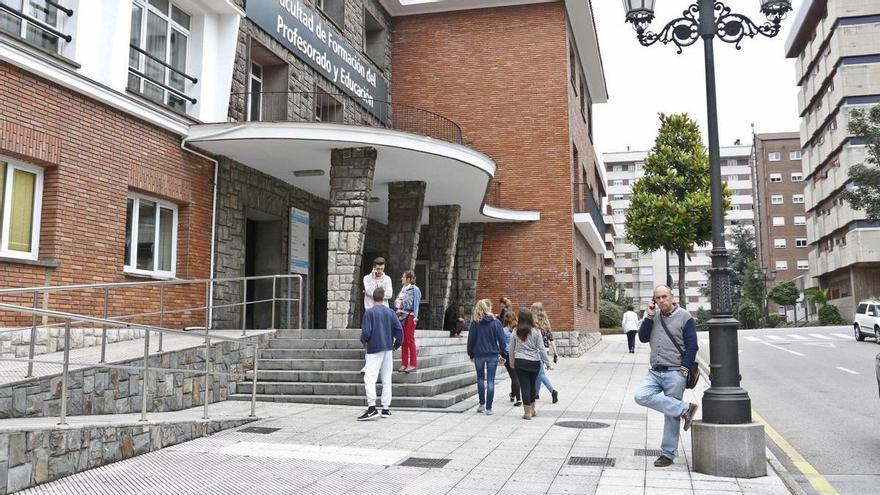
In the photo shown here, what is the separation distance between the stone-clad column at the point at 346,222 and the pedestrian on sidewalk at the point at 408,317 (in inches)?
119

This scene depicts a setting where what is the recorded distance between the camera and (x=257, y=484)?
589cm

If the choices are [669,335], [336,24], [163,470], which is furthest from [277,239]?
[669,335]

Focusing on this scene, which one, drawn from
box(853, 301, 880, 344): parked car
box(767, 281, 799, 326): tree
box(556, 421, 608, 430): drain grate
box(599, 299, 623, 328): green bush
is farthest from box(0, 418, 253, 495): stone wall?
box(767, 281, 799, 326): tree

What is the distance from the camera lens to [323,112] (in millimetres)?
17953

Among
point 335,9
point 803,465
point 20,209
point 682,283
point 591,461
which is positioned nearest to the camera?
point 591,461

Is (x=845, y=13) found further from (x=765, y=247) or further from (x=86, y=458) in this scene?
(x=86, y=458)

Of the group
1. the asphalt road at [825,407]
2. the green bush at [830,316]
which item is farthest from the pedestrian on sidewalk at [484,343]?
the green bush at [830,316]

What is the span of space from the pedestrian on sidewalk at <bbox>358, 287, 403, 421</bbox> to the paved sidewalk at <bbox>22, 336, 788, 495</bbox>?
0.34 m

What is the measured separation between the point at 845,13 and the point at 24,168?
51.1 m

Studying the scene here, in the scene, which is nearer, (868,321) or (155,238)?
(155,238)

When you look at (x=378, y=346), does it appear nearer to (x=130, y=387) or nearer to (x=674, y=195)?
(x=130, y=387)

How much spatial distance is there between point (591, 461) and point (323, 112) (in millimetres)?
13088

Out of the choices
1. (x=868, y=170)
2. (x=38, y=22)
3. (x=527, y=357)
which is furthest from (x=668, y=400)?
(x=868, y=170)

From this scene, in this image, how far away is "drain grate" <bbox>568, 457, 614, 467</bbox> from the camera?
6770 millimetres
